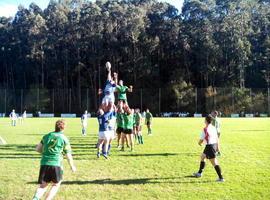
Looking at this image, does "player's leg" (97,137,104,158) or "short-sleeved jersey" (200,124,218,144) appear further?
"player's leg" (97,137,104,158)

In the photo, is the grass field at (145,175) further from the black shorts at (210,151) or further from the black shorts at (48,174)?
the black shorts at (48,174)

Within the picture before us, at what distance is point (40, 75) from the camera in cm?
8200

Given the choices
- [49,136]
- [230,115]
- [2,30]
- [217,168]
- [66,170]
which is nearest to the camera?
[49,136]

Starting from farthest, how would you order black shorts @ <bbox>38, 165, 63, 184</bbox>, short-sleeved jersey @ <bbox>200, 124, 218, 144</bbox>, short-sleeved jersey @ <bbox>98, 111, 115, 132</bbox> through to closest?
1. short-sleeved jersey @ <bbox>98, 111, 115, 132</bbox>
2. short-sleeved jersey @ <bbox>200, 124, 218, 144</bbox>
3. black shorts @ <bbox>38, 165, 63, 184</bbox>

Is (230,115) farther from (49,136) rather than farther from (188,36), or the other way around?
(49,136)

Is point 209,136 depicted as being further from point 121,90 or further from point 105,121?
point 121,90

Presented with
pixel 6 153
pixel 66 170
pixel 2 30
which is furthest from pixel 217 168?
pixel 2 30

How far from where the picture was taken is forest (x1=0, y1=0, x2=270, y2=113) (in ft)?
255

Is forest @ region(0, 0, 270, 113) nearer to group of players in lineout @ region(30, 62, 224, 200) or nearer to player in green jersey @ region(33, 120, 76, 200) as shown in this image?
group of players in lineout @ region(30, 62, 224, 200)

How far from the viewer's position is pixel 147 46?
7925 centimetres

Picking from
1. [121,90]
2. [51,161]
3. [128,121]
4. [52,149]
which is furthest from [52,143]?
[128,121]

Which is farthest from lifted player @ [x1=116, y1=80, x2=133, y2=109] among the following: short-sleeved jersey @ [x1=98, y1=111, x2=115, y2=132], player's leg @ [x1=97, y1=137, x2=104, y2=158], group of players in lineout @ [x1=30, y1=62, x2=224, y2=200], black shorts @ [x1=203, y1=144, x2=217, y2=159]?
black shorts @ [x1=203, y1=144, x2=217, y2=159]

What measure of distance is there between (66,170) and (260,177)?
563 cm

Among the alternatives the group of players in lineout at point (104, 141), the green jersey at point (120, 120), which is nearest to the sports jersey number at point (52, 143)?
the group of players in lineout at point (104, 141)
